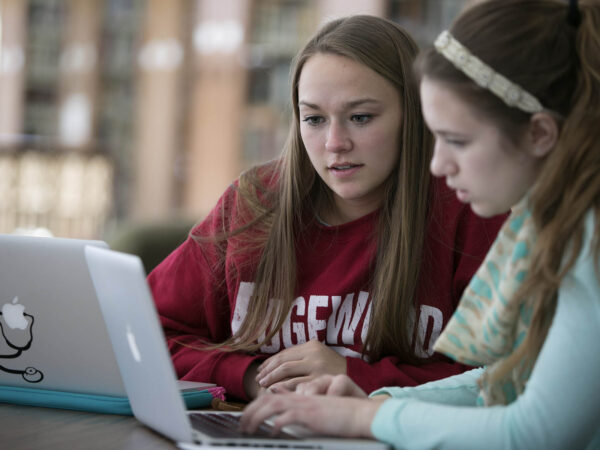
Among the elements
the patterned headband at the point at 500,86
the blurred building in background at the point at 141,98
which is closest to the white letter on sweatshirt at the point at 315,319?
the patterned headband at the point at 500,86

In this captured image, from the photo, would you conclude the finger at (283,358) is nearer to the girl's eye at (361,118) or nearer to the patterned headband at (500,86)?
the girl's eye at (361,118)

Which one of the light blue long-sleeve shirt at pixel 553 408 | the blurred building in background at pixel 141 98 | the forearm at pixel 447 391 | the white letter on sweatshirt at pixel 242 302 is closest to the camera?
the light blue long-sleeve shirt at pixel 553 408

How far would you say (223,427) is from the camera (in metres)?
0.88

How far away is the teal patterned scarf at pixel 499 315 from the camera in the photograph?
0.85m

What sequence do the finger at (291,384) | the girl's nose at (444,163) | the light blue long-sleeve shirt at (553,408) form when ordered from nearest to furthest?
the light blue long-sleeve shirt at (553,408) < the girl's nose at (444,163) < the finger at (291,384)

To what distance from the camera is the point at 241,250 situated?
4.53ft

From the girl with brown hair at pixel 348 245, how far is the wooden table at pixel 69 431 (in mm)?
253

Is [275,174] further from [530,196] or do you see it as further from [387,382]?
[530,196]

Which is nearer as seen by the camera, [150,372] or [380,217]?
[150,372]

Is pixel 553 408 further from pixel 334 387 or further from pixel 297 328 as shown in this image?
pixel 297 328

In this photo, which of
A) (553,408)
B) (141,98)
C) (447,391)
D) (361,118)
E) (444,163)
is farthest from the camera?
(141,98)

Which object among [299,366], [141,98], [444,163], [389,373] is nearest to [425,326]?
[389,373]

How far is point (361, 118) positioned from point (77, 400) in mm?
585

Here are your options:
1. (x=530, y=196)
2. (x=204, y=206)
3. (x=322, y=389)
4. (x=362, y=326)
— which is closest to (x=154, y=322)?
(x=322, y=389)
